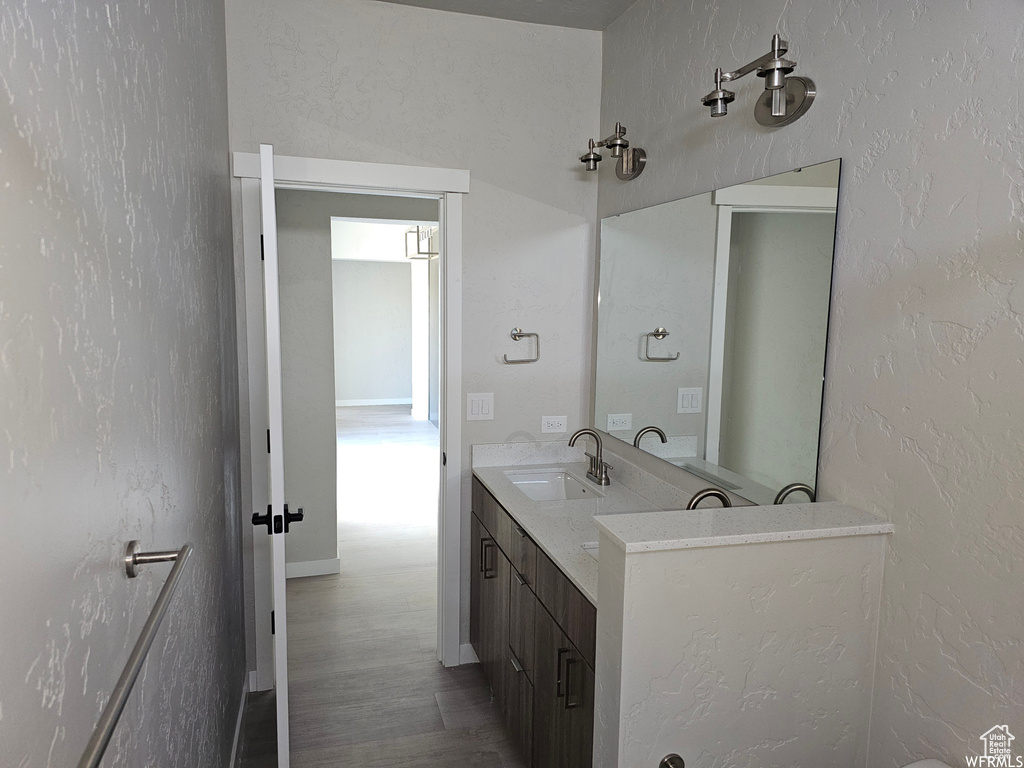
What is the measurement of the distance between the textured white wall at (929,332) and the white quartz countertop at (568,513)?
617 mm

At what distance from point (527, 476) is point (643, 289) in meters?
0.90

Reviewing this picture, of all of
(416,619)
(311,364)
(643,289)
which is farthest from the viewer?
(311,364)

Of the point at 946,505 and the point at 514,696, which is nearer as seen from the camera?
the point at 946,505

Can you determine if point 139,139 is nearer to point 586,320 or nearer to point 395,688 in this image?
point 586,320

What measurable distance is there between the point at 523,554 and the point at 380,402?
348 inches

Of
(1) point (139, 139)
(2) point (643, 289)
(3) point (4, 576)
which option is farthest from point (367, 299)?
(3) point (4, 576)

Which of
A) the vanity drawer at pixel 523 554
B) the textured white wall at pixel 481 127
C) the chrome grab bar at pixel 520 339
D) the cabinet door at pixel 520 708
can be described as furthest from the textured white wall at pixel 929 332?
the chrome grab bar at pixel 520 339

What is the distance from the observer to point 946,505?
1358mm

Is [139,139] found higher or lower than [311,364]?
higher

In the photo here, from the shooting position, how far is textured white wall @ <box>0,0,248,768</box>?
68 cm

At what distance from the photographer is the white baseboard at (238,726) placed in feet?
7.57

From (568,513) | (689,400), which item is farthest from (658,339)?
(568,513)

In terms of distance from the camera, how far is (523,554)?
2.21 metres

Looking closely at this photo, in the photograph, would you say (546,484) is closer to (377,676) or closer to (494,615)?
(494,615)
